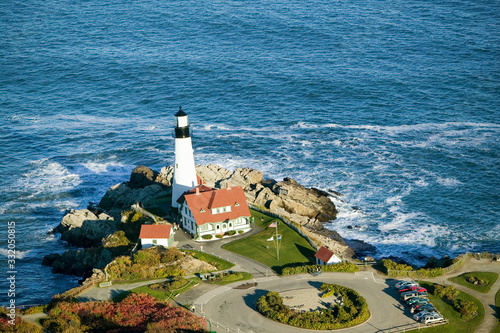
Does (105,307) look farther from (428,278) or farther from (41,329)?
(428,278)

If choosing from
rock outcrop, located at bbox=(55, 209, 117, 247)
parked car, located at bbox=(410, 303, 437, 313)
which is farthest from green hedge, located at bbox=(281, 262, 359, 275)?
rock outcrop, located at bbox=(55, 209, 117, 247)

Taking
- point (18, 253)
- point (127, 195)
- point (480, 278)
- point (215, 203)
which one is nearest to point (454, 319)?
point (480, 278)

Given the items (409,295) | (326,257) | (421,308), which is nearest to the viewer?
(421,308)

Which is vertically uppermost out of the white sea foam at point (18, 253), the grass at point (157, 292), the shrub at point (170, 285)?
the shrub at point (170, 285)

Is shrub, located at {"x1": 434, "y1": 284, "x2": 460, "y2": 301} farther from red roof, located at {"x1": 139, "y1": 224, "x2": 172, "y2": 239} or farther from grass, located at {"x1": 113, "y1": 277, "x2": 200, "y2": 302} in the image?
red roof, located at {"x1": 139, "y1": 224, "x2": 172, "y2": 239}

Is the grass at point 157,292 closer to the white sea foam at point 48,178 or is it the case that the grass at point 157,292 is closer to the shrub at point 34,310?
the shrub at point 34,310

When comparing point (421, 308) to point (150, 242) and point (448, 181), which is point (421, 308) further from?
point (448, 181)

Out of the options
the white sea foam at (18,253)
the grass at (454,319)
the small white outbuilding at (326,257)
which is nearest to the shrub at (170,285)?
the small white outbuilding at (326,257)
